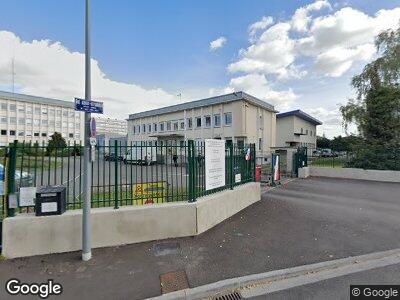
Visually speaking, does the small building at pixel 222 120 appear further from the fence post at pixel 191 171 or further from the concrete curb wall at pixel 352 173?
the fence post at pixel 191 171

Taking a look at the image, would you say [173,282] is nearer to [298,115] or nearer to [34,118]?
[298,115]

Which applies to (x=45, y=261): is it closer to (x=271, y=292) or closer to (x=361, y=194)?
(x=271, y=292)

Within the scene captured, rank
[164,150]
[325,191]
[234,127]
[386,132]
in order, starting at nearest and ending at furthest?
[164,150] → [325,191] → [386,132] → [234,127]

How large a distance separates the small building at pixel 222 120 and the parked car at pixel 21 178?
1944 cm

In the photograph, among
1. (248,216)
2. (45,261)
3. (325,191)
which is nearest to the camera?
(45,261)

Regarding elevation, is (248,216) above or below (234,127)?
below

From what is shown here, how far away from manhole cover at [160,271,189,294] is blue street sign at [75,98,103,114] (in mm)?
3234

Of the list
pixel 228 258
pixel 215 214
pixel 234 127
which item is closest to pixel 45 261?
pixel 228 258

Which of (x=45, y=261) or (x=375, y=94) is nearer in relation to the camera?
(x=45, y=261)

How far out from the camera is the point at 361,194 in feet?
38.5

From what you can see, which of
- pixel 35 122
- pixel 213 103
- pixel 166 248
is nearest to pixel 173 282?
pixel 166 248

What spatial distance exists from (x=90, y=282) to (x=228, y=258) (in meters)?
2.46

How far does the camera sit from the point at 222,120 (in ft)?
97.7

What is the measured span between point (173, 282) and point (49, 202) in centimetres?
307
